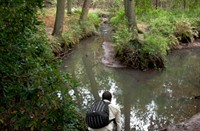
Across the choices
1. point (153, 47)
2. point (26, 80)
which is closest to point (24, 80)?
point (26, 80)

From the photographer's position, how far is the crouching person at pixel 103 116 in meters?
5.14

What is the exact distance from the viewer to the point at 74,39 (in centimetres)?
1773

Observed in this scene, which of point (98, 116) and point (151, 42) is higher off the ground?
point (98, 116)

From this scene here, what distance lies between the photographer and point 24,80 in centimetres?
357

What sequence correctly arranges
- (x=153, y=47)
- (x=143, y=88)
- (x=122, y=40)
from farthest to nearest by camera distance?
(x=122, y=40) → (x=153, y=47) → (x=143, y=88)

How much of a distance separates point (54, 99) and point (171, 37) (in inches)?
613

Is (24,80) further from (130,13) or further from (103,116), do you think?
(130,13)

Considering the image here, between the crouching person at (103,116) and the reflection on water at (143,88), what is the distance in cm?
254

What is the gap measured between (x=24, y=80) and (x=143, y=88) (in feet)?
26.7

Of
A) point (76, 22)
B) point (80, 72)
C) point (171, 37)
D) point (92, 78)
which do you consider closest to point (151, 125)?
point (92, 78)

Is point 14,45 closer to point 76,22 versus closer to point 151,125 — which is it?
point 151,125

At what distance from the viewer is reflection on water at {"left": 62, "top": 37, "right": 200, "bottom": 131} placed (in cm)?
881

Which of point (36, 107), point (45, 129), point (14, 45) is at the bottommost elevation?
point (45, 129)

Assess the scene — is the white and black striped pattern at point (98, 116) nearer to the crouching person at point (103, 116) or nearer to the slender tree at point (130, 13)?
the crouching person at point (103, 116)
